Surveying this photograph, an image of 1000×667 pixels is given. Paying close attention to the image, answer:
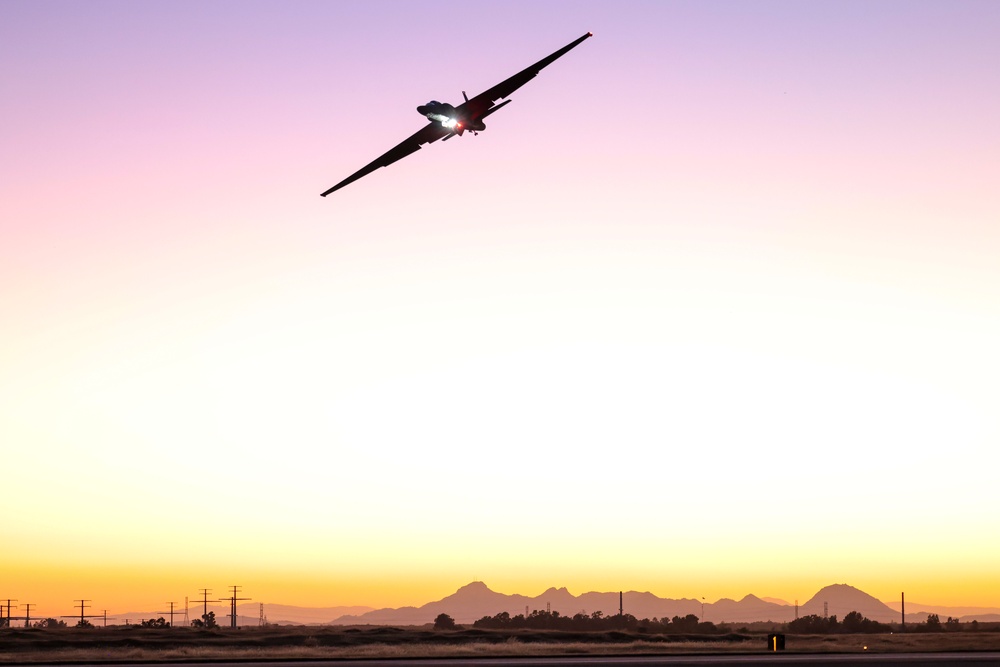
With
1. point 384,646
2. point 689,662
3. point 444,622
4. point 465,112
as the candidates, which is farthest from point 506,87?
point 444,622

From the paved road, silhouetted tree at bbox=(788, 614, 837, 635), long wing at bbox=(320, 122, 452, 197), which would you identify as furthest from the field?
silhouetted tree at bbox=(788, 614, 837, 635)

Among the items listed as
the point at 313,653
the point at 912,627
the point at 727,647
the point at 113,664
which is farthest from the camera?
the point at 912,627

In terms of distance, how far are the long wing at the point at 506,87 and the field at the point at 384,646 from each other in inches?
1122

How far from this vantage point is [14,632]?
97.3m

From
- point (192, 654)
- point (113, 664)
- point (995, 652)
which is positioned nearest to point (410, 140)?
point (113, 664)

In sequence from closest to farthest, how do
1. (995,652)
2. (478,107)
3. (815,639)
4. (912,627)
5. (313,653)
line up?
(478,107) < (995,652) < (313,653) < (815,639) < (912,627)

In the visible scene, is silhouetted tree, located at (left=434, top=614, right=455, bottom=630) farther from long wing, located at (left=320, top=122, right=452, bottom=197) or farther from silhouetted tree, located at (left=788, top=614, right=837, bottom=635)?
long wing, located at (left=320, top=122, right=452, bottom=197)

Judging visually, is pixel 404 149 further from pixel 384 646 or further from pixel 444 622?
pixel 444 622

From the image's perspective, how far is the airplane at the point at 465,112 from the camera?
157 ft

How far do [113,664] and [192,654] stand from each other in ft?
41.4

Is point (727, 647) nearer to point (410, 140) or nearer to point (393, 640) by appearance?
point (393, 640)

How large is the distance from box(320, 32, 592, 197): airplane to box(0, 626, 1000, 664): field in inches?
1037

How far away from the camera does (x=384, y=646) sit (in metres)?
74.6

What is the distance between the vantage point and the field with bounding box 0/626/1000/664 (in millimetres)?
65062
